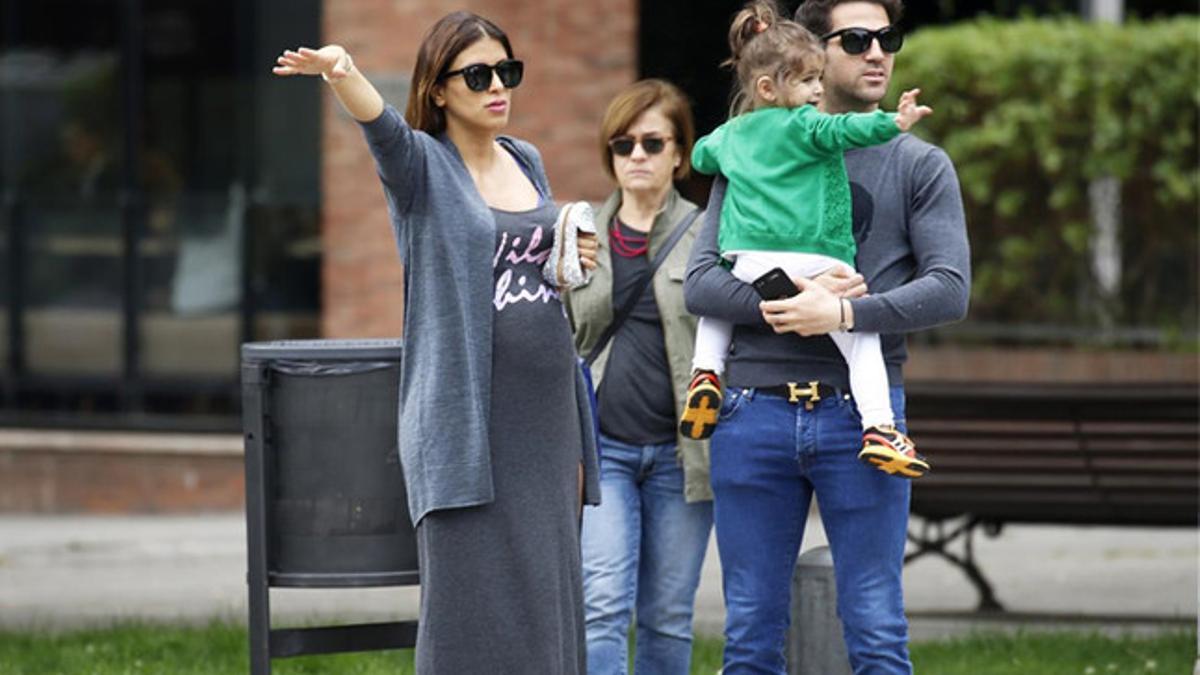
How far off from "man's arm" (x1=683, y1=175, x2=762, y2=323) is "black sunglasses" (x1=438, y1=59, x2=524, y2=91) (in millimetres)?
557

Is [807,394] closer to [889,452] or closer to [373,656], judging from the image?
[889,452]

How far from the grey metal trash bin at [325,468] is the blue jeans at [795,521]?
0.92m

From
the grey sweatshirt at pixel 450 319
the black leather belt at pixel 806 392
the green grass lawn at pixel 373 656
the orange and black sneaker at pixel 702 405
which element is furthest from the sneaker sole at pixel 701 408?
the green grass lawn at pixel 373 656

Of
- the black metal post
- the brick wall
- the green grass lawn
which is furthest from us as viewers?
the black metal post

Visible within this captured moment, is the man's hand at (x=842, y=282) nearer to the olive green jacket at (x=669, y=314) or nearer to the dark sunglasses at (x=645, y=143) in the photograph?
the olive green jacket at (x=669, y=314)

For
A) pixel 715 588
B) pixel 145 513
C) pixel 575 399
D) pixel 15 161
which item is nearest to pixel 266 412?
pixel 575 399

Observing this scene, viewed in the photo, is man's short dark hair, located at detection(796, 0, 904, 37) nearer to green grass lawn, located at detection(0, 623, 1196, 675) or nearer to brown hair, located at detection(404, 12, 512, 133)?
brown hair, located at detection(404, 12, 512, 133)

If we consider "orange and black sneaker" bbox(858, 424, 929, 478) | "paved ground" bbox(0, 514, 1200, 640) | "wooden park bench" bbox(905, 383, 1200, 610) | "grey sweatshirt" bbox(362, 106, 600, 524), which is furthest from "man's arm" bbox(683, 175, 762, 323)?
"wooden park bench" bbox(905, 383, 1200, 610)

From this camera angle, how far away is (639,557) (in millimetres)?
6406

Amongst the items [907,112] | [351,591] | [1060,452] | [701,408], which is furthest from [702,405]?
[351,591]

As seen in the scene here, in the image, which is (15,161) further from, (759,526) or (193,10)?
(759,526)

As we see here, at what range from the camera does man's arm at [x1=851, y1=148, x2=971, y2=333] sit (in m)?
5.22

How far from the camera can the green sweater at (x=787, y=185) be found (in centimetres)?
515

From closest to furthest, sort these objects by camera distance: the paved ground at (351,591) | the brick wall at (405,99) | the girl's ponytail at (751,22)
Answer: the girl's ponytail at (751,22), the paved ground at (351,591), the brick wall at (405,99)
